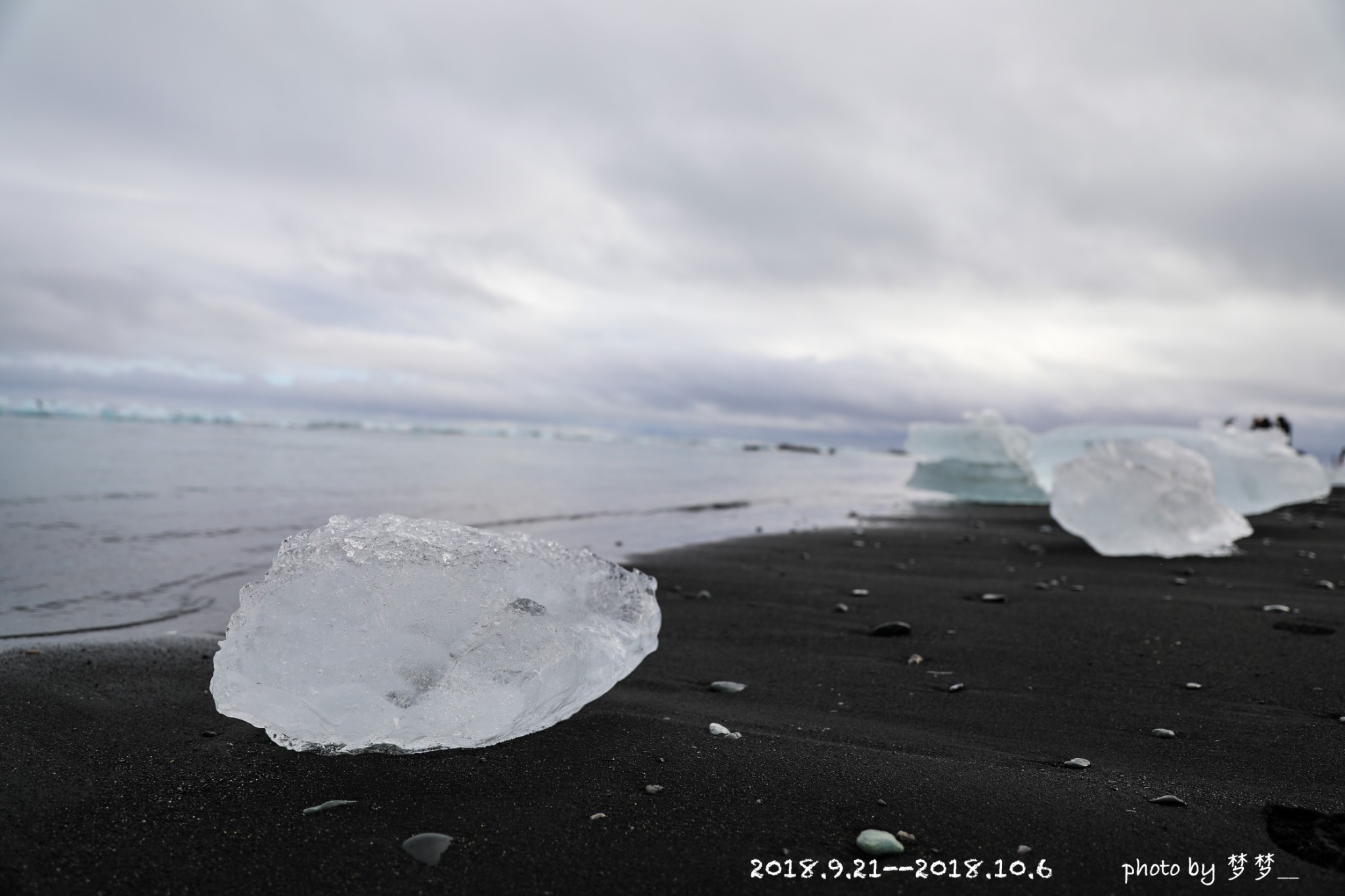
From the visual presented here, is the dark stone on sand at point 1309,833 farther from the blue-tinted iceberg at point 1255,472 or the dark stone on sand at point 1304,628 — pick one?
the blue-tinted iceberg at point 1255,472

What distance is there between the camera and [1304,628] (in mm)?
4164

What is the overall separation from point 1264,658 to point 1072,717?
1.47 meters

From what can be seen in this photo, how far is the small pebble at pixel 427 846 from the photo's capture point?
1769mm

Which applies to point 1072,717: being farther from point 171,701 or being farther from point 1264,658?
point 171,701

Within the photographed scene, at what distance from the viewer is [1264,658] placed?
3.60 metres

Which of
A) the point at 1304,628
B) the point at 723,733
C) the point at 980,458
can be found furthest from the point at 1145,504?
the point at 980,458

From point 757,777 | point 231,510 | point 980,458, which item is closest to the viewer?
point 757,777

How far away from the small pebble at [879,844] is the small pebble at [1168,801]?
2.59ft

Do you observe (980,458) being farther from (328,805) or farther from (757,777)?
(328,805)

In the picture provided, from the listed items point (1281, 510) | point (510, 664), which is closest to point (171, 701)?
point (510, 664)

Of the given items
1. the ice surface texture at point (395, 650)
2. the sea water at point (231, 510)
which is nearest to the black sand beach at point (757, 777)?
the ice surface texture at point (395, 650)

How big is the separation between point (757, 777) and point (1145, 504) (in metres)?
6.81

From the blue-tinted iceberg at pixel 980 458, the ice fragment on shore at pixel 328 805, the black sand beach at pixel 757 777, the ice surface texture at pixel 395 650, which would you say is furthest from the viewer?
the blue-tinted iceberg at pixel 980 458

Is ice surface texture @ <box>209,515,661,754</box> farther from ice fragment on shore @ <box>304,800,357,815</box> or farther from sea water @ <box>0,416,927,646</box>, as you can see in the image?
sea water @ <box>0,416,927,646</box>
